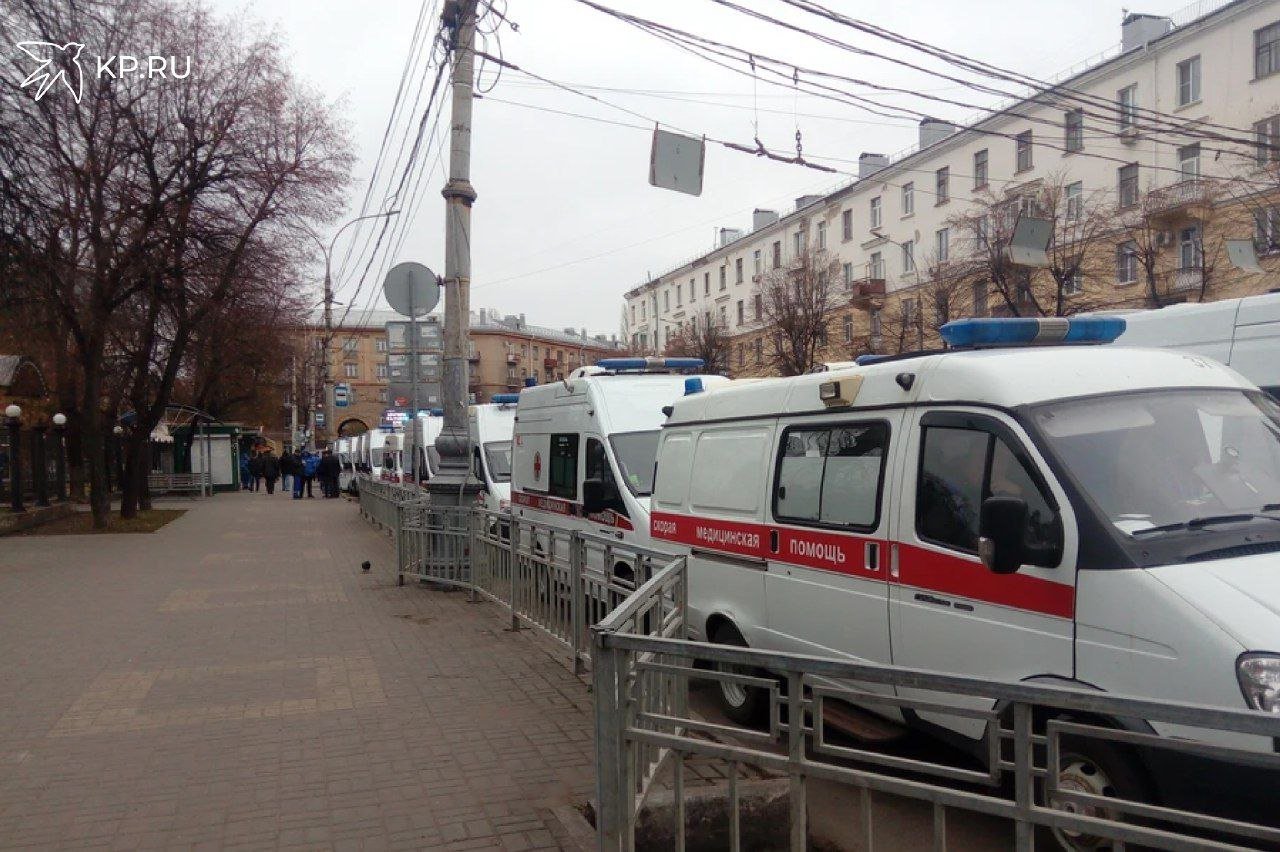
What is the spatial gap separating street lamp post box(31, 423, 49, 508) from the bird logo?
1064 cm

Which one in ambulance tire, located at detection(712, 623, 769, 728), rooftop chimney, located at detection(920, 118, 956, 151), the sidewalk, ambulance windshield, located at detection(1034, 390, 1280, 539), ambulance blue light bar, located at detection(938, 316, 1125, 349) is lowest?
the sidewalk

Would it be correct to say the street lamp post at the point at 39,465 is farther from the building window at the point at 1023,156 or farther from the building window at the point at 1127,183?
the building window at the point at 1023,156

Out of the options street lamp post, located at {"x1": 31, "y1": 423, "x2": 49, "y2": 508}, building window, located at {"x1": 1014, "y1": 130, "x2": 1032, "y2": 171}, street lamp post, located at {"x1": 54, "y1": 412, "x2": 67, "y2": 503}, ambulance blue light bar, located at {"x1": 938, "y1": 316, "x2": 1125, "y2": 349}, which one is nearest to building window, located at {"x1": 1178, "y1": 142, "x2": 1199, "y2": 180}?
building window, located at {"x1": 1014, "y1": 130, "x2": 1032, "y2": 171}

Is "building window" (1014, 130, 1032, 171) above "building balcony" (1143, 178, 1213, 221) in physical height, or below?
above

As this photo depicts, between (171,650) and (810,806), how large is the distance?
664 cm

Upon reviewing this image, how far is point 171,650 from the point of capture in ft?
27.0

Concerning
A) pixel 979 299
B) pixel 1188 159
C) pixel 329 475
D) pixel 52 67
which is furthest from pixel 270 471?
pixel 1188 159

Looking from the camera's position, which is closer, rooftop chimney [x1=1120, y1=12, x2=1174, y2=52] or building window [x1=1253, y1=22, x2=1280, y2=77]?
building window [x1=1253, y1=22, x2=1280, y2=77]

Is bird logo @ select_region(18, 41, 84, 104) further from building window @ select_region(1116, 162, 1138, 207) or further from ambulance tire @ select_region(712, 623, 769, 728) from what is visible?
building window @ select_region(1116, 162, 1138, 207)

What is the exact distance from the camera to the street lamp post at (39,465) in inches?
955

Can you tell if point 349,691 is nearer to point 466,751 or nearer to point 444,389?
point 466,751

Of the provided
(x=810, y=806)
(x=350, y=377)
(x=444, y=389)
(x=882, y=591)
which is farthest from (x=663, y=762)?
(x=350, y=377)

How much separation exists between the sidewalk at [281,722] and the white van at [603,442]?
1505mm

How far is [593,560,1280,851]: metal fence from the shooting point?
2.23 meters
